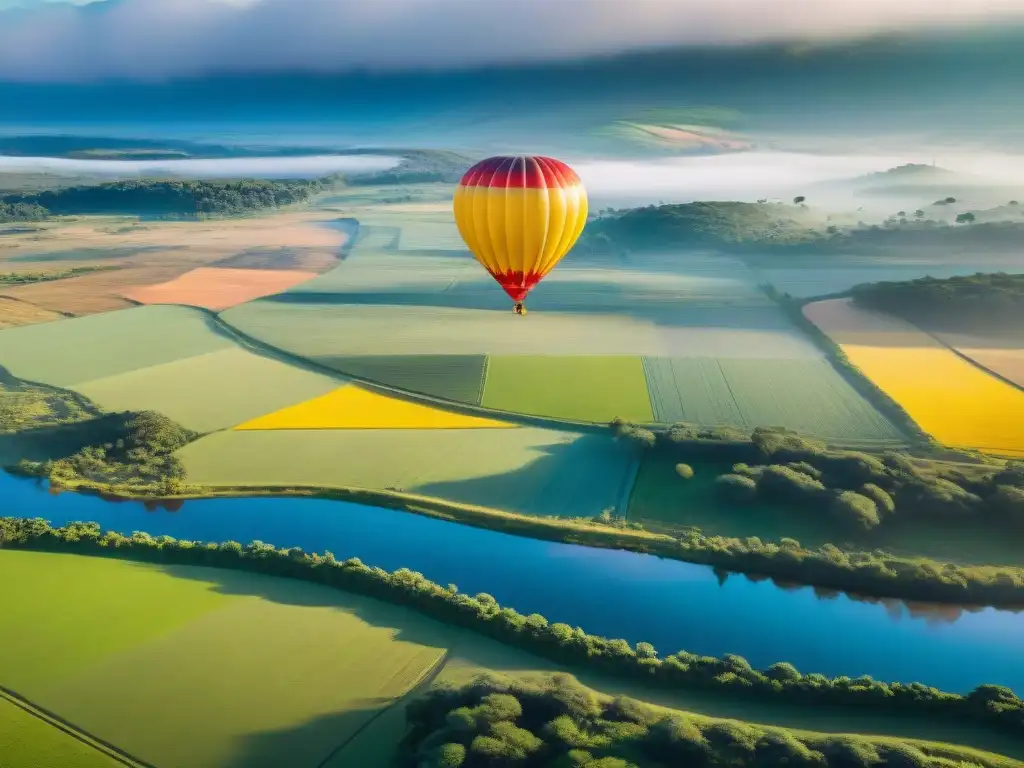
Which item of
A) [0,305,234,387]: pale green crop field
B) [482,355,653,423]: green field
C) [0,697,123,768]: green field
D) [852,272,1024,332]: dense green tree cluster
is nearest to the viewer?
[0,697,123,768]: green field

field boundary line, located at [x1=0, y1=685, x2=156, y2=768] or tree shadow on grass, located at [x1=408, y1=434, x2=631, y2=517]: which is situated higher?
tree shadow on grass, located at [x1=408, y1=434, x2=631, y2=517]

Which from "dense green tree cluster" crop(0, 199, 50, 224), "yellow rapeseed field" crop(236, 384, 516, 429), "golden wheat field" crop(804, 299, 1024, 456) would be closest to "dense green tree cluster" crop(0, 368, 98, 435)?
"yellow rapeseed field" crop(236, 384, 516, 429)

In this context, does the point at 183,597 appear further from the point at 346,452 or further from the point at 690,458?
the point at 690,458

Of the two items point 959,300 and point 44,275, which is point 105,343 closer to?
point 44,275

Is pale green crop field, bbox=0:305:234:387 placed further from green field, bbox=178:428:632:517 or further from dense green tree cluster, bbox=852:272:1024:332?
dense green tree cluster, bbox=852:272:1024:332

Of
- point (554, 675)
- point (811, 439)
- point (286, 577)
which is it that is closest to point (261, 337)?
point (286, 577)

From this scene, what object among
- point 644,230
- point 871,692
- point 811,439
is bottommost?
point 871,692

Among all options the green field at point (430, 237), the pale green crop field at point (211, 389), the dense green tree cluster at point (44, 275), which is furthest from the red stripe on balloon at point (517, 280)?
the dense green tree cluster at point (44, 275)
